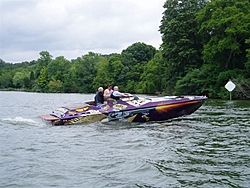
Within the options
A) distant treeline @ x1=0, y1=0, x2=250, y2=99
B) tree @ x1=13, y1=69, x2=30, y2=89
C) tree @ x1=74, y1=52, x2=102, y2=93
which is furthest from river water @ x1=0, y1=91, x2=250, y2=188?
tree @ x1=13, y1=69, x2=30, y2=89

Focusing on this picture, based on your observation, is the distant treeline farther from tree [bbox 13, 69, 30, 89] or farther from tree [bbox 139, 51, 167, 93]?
tree [bbox 13, 69, 30, 89]

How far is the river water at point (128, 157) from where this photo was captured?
18.4 feet

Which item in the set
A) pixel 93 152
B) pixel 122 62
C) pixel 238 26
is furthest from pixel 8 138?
pixel 122 62

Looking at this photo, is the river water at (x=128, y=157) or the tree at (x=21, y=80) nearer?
the river water at (x=128, y=157)

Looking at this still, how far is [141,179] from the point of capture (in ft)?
18.6

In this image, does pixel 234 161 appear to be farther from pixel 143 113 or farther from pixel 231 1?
pixel 231 1

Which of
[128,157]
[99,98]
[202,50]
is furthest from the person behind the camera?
[202,50]

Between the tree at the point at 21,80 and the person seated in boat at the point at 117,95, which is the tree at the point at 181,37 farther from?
the tree at the point at 21,80

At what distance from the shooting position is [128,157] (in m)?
7.28

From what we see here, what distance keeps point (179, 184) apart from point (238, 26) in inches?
1216

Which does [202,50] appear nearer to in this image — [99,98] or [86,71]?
[99,98]

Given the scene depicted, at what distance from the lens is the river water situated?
5.60 metres

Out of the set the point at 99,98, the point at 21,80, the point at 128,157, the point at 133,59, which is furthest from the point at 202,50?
the point at 21,80

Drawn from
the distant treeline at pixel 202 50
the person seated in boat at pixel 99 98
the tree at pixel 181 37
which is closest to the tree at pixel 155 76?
the distant treeline at pixel 202 50
